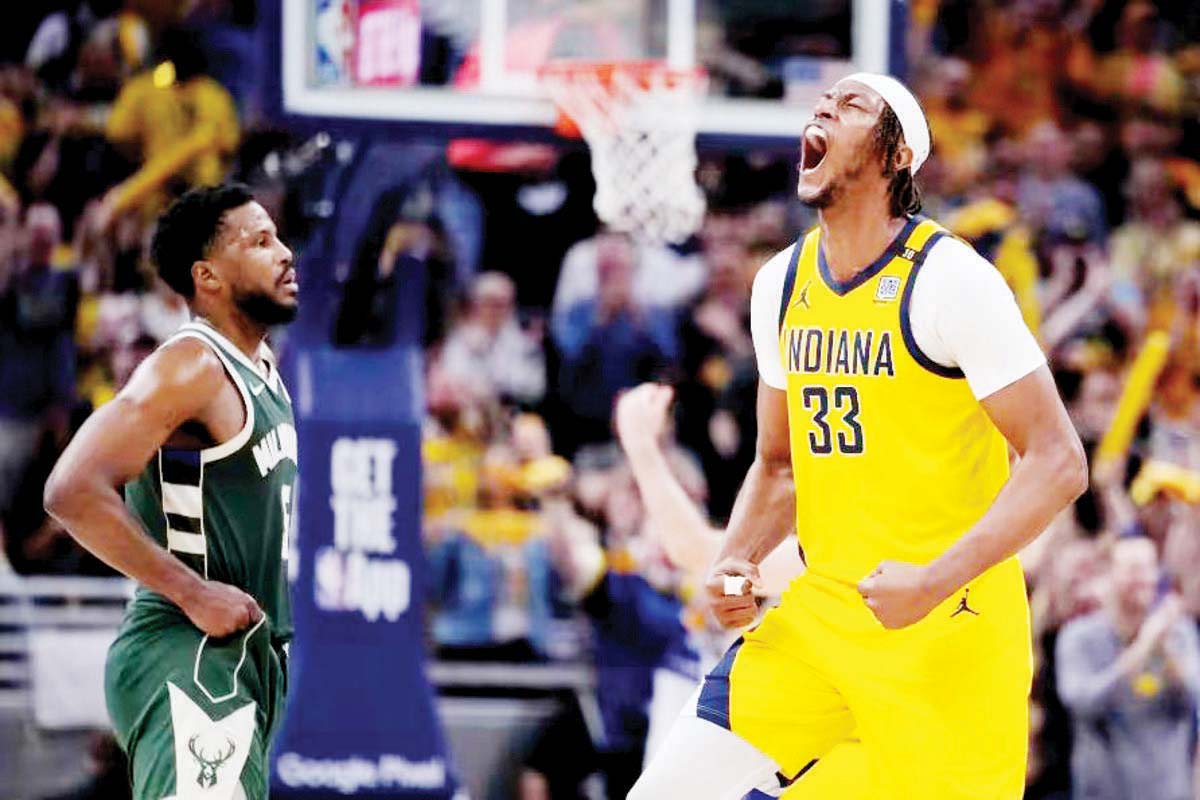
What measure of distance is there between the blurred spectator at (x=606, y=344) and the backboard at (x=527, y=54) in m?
1.76

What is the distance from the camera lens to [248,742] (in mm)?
4555

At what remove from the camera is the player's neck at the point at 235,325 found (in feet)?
15.8

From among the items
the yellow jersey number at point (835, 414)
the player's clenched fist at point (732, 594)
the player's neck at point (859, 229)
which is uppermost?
the player's neck at point (859, 229)

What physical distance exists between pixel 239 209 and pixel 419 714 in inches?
158

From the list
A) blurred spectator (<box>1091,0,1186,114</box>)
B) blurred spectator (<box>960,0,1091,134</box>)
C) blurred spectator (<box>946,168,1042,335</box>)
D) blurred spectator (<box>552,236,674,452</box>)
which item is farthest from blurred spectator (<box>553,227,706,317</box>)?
blurred spectator (<box>1091,0,1186,114</box>)

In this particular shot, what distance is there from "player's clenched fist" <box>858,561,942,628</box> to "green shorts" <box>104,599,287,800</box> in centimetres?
149

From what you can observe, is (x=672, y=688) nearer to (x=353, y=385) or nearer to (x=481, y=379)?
(x=353, y=385)

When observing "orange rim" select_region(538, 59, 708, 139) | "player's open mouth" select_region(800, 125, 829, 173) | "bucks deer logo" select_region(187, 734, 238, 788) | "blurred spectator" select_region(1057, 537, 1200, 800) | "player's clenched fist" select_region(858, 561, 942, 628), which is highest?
"orange rim" select_region(538, 59, 708, 139)

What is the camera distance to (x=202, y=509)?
4621 millimetres

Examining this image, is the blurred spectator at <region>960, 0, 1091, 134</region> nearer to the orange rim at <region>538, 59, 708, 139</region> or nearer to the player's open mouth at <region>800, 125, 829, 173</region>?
the orange rim at <region>538, 59, 708, 139</region>

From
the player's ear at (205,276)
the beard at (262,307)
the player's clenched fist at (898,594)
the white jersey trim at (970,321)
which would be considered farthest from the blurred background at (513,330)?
the player's clenched fist at (898,594)

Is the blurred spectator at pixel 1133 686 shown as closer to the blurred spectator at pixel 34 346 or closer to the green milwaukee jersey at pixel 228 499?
the blurred spectator at pixel 34 346

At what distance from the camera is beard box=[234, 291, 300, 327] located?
15.7 ft

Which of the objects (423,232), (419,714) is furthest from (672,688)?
(423,232)
